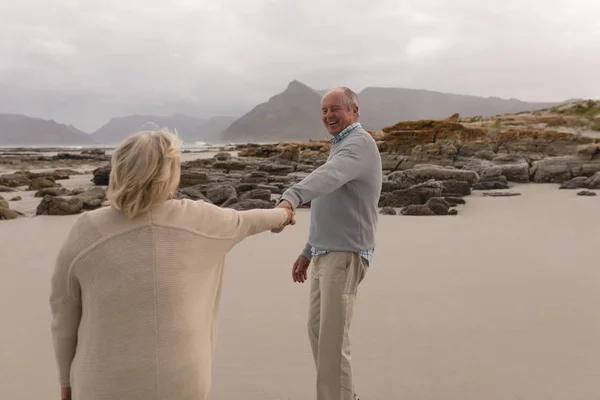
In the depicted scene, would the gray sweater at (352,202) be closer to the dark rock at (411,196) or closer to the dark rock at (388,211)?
the dark rock at (388,211)

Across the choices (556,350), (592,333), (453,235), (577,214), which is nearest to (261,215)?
(556,350)

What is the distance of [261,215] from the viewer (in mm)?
2113

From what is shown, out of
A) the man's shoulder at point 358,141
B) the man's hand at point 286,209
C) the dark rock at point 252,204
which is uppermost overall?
the man's shoulder at point 358,141

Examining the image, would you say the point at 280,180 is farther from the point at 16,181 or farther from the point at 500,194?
the point at 16,181

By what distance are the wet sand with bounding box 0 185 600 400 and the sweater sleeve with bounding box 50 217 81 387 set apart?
1.77m

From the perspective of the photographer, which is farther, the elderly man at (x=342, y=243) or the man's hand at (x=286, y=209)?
the elderly man at (x=342, y=243)

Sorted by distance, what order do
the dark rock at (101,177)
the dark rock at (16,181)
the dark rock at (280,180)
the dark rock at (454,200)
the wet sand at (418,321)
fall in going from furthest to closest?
the dark rock at (101,177) < the dark rock at (16,181) < the dark rock at (280,180) < the dark rock at (454,200) < the wet sand at (418,321)

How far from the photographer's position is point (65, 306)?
1690 mm

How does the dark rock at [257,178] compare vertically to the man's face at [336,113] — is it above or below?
below

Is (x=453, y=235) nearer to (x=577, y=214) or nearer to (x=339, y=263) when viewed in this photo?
(x=577, y=214)

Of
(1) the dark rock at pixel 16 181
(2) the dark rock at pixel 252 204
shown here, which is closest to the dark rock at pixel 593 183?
(2) the dark rock at pixel 252 204

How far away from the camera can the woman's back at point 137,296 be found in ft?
5.28

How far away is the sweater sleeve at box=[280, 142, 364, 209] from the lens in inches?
99.4

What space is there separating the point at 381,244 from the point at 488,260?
5.37 feet
